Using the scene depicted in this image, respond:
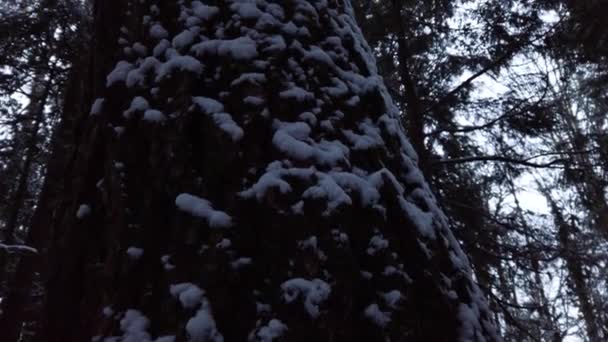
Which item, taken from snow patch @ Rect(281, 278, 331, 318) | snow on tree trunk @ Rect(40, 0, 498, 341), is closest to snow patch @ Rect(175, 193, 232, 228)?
snow on tree trunk @ Rect(40, 0, 498, 341)

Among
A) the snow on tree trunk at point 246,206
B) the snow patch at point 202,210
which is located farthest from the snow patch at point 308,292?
the snow patch at point 202,210

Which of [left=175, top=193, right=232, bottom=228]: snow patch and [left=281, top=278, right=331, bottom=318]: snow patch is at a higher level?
[left=175, top=193, right=232, bottom=228]: snow patch

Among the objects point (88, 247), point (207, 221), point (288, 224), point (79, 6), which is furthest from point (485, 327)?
point (79, 6)

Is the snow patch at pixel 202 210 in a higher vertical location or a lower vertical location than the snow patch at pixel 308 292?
higher

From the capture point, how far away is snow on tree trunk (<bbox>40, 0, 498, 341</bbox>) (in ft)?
3.89

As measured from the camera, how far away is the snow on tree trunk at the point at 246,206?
1186 millimetres

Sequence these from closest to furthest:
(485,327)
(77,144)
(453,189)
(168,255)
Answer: (168,255)
(485,327)
(77,144)
(453,189)

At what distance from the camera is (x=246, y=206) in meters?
1.30

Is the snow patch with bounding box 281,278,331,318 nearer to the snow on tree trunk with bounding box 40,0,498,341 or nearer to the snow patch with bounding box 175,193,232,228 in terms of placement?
the snow on tree trunk with bounding box 40,0,498,341

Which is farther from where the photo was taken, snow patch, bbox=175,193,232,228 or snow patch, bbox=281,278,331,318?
snow patch, bbox=175,193,232,228

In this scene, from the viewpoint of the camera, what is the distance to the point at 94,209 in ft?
4.79

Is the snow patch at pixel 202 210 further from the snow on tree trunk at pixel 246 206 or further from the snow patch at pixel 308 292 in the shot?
the snow patch at pixel 308 292

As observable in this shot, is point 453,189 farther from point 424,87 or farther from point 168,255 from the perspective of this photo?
point 168,255

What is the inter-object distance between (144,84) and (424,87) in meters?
5.49
